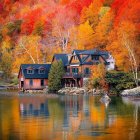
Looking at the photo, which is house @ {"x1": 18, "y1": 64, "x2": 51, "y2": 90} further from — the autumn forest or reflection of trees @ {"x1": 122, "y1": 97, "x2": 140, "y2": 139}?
reflection of trees @ {"x1": 122, "y1": 97, "x2": 140, "y2": 139}

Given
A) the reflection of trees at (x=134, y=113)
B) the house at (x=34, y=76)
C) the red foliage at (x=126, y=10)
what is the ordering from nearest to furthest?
the reflection of trees at (x=134, y=113), the house at (x=34, y=76), the red foliage at (x=126, y=10)

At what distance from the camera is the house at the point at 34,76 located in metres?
68.2

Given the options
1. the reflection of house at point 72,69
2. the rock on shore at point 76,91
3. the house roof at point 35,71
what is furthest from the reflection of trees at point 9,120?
the house roof at point 35,71

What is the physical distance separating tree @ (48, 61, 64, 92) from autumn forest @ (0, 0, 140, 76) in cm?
660

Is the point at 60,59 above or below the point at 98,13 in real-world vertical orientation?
below

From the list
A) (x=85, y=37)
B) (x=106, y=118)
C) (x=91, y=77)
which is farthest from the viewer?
(x=85, y=37)

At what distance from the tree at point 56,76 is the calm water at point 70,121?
17.8 meters

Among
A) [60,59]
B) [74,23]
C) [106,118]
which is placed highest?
[74,23]

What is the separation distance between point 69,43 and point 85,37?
23.1 ft

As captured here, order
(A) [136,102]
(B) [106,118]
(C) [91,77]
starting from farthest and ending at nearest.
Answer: (C) [91,77] < (A) [136,102] < (B) [106,118]

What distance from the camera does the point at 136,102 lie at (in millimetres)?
46188

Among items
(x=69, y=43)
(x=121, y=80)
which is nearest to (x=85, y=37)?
(x=69, y=43)

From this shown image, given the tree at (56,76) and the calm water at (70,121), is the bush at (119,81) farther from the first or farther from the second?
the calm water at (70,121)

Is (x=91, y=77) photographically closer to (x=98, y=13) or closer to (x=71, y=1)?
(x=98, y=13)
